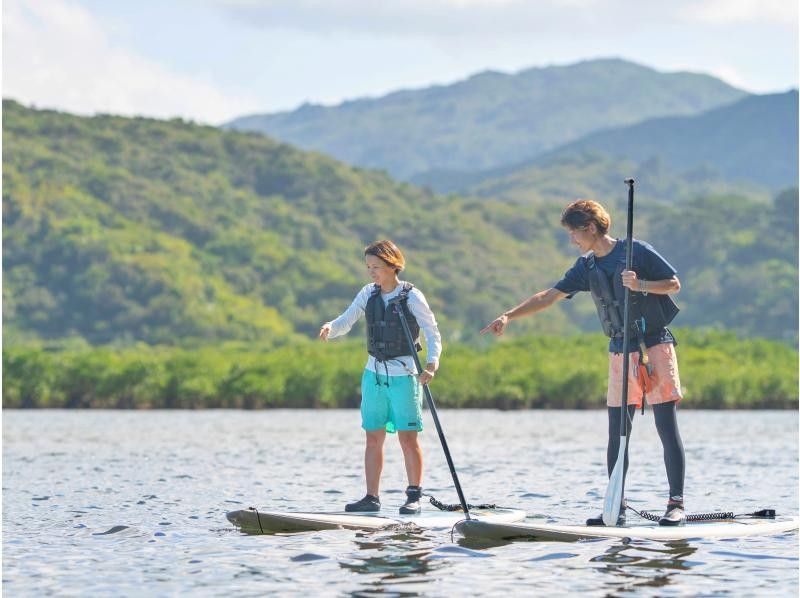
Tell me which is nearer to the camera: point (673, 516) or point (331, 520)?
point (673, 516)

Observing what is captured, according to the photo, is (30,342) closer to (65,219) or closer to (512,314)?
(65,219)

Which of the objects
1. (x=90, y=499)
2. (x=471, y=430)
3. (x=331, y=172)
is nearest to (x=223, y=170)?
(x=331, y=172)

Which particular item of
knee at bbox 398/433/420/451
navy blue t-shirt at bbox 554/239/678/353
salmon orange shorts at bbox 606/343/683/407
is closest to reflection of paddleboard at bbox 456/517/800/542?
salmon orange shorts at bbox 606/343/683/407

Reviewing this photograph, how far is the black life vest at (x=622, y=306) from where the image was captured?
1233 centimetres

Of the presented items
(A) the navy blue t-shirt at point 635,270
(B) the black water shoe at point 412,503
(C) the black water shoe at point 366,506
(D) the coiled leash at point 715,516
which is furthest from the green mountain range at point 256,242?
(A) the navy blue t-shirt at point 635,270

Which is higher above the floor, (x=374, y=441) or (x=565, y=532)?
(x=374, y=441)

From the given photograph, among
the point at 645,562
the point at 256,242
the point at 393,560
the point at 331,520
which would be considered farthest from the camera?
the point at 256,242

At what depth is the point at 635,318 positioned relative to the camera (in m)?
12.3

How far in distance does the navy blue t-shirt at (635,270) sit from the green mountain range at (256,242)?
79.2 m

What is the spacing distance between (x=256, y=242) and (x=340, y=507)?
347ft

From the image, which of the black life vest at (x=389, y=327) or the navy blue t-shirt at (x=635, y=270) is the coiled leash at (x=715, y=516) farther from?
the black life vest at (x=389, y=327)

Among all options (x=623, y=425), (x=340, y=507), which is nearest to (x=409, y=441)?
(x=623, y=425)

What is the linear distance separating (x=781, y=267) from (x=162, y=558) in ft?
381

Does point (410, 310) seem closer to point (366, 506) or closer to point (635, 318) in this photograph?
point (366, 506)
